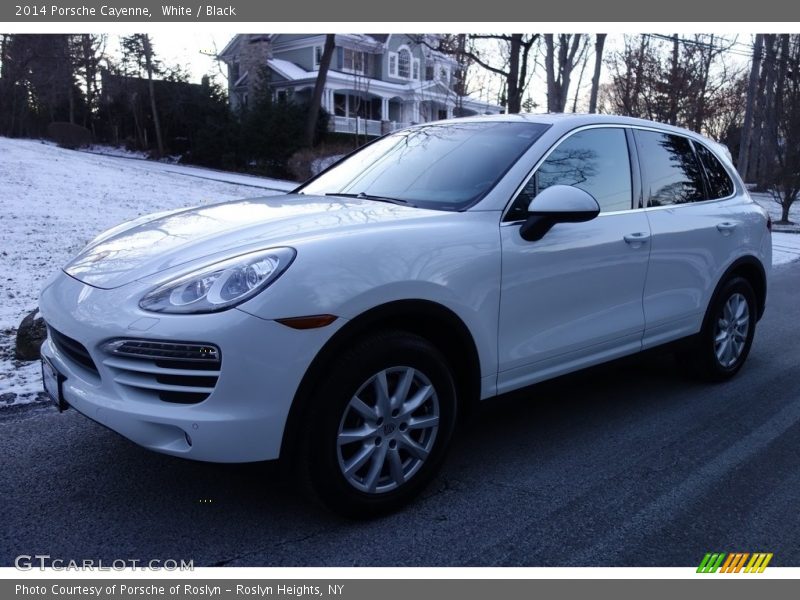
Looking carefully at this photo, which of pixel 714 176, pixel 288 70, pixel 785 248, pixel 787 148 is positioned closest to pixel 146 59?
pixel 288 70

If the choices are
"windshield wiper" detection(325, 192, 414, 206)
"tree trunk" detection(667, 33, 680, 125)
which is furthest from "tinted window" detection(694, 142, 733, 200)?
"tree trunk" detection(667, 33, 680, 125)

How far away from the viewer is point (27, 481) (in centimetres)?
336

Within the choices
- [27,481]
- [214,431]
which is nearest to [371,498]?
[214,431]

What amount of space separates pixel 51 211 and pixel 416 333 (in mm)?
9794

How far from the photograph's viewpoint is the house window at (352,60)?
42059 millimetres

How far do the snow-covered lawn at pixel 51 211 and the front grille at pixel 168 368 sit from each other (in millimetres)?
2031

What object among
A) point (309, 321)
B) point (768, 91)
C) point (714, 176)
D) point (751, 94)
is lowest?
point (309, 321)

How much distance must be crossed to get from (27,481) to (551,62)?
19.1 m

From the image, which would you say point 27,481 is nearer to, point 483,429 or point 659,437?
point 483,429

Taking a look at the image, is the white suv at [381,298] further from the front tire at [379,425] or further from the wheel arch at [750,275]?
the wheel arch at [750,275]

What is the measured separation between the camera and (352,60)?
1662 inches

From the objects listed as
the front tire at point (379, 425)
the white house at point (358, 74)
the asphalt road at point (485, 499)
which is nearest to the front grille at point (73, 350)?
the asphalt road at point (485, 499)

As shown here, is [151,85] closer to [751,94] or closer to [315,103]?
[315,103]

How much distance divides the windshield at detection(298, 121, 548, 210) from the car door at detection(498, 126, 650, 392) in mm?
209
